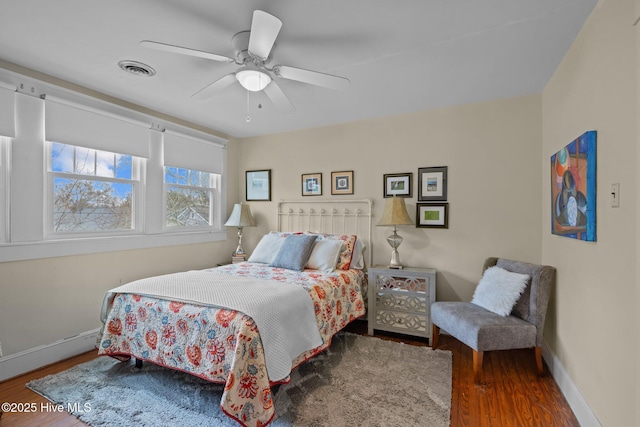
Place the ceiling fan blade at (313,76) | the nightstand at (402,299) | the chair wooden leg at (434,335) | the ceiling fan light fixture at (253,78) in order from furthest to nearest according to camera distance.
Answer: the nightstand at (402,299) < the chair wooden leg at (434,335) < the ceiling fan light fixture at (253,78) < the ceiling fan blade at (313,76)

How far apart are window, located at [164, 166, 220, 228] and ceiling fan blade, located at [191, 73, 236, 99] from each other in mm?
1614

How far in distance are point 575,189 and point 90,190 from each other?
3874 millimetres

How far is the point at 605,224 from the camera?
1.54 metres

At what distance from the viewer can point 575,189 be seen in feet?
6.18

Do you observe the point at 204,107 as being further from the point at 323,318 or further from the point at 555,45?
the point at 555,45

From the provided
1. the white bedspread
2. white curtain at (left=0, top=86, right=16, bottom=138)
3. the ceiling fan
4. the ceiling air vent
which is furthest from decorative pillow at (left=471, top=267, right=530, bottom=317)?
white curtain at (left=0, top=86, right=16, bottom=138)

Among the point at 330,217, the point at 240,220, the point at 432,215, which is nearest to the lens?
the point at 432,215

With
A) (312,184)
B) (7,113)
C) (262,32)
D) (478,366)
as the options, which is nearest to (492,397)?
(478,366)

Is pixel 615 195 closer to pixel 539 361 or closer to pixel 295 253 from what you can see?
pixel 539 361

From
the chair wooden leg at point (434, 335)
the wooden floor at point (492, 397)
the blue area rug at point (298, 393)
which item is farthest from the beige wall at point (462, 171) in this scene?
the blue area rug at point (298, 393)

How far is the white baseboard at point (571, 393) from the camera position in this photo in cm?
169

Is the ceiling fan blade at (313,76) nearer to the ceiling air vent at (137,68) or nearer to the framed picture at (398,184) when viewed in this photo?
the ceiling air vent at (137,68)

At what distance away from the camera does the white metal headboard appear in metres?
3.63

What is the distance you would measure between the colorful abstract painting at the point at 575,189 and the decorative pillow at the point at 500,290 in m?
0.47
